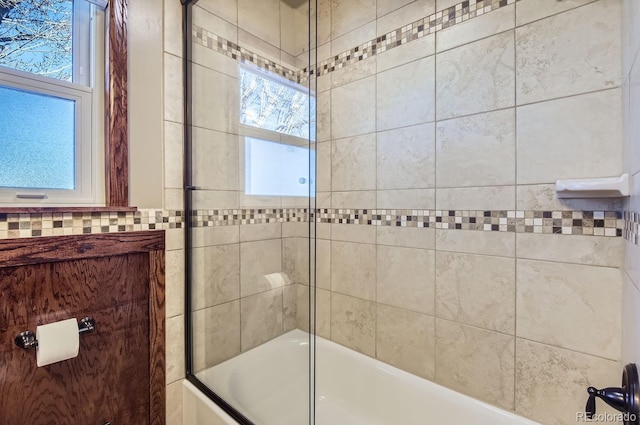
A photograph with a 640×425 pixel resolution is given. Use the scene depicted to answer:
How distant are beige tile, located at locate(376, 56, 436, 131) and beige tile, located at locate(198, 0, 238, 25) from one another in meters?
0.81

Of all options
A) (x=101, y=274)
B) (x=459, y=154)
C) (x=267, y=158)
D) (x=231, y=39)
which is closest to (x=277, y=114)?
(x=267, y=158)

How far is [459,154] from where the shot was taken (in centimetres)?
139

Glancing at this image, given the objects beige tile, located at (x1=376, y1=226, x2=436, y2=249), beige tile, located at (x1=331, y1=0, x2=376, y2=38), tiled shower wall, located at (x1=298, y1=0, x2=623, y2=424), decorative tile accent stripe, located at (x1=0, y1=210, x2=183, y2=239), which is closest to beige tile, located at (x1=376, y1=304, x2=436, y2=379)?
tiled shower wall, located at (x1=298, y1=0, x2=623, y2=424)

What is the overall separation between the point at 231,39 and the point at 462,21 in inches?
43.4

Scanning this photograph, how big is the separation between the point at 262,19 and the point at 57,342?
161cm

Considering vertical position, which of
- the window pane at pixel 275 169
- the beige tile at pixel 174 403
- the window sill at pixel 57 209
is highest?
the window pane at pixel 275 169

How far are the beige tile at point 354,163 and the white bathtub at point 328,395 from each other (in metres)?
0.89

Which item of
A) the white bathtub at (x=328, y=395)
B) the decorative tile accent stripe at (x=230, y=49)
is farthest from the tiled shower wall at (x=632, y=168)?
the decorative tile accent stripe at (x=230, y=49)

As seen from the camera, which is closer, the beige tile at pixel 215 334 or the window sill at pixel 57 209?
the window sill at pixel 57 209

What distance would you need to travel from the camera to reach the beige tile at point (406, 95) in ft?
4.86

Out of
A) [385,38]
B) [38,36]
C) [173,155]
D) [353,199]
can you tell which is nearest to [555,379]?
[353,199]

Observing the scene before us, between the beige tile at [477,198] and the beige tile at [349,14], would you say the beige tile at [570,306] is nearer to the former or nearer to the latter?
the beige tile at [477,198]

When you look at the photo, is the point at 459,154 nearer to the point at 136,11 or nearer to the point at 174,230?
the point at 174,230

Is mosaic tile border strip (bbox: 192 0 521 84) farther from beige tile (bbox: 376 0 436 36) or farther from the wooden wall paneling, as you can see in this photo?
the wooden wall paneling
